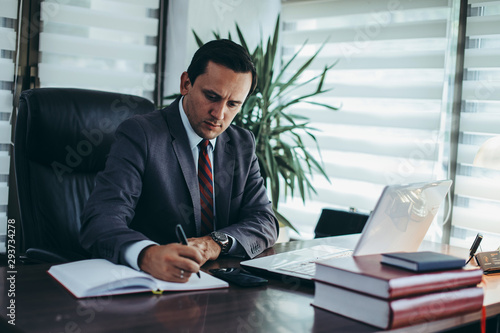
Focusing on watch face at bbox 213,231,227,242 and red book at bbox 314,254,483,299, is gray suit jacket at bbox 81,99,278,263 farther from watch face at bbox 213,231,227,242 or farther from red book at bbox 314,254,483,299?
red book at bbox 314,254,483,299

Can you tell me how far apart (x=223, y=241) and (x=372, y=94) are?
1.93 m

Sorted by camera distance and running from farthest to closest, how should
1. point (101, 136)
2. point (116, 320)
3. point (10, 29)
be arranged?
1. point (10, 29)
2. point (101, 136)
3. point (116, 320)

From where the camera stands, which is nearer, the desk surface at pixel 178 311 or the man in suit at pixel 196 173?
the desk surface at pixel 178 311

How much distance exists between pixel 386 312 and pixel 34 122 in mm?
1301

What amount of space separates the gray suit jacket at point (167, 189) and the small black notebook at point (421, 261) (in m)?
0.56

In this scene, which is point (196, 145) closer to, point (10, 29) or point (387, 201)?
point (387, 201)

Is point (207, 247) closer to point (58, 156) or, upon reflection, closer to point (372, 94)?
point (58, 156)

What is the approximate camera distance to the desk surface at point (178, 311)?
3.00 ft

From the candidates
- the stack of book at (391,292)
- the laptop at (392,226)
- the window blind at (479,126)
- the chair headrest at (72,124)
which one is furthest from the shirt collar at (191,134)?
the window blind at (479,126)

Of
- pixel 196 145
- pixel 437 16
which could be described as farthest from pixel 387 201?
pixel 437 16

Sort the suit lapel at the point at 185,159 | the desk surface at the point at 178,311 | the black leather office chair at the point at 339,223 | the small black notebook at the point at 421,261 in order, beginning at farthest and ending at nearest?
the black leather office chair at the point at 339,223, the suit lapel at the point at 185,159, the small black notebook at the point at 421,261, the desk surface at the point at 178,311

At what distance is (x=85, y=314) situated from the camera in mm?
948

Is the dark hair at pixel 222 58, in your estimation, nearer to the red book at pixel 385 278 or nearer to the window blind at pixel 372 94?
the red book at pixel 385 278

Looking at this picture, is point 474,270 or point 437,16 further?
point 437,16
